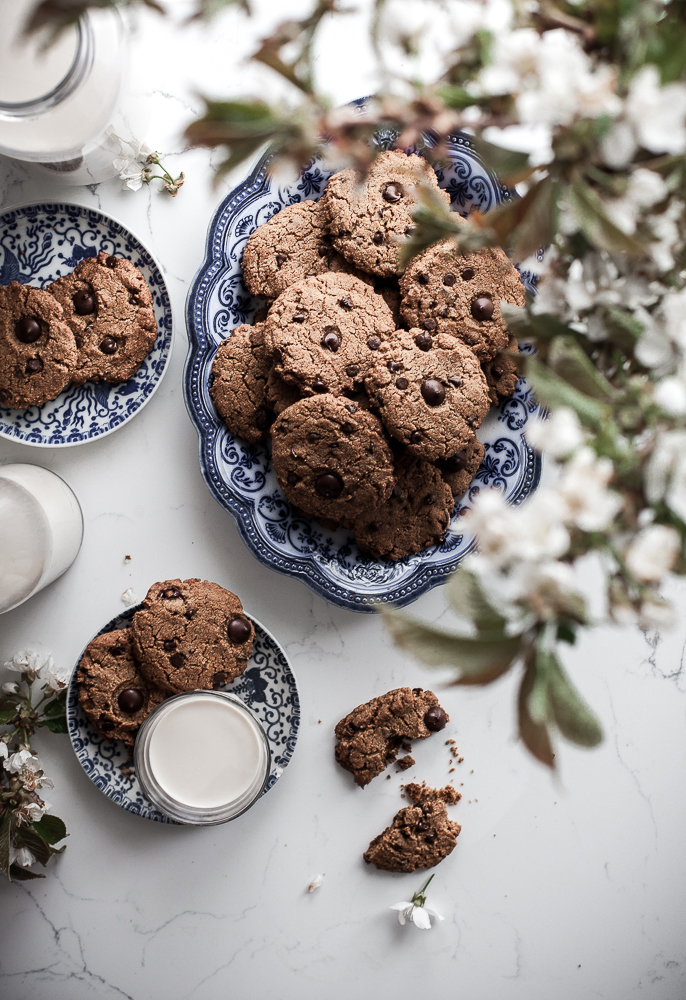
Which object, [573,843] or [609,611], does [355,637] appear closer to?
[573,843]

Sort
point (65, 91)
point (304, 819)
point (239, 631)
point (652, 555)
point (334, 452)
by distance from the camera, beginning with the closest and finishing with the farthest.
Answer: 1. point (652, 555)
2. point (65, 91)
3. point (334, 452)
4. point (239, 631)
5. point (304, 819)

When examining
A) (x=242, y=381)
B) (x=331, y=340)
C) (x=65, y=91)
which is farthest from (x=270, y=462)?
(x=65, y=91)

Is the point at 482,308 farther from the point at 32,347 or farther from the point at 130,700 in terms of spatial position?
the point at 130,700

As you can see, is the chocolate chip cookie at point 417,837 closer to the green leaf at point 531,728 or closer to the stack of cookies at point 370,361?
the stack of cookies at point 370,361

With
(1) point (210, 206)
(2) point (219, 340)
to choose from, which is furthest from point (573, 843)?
(1) point (210, 206)

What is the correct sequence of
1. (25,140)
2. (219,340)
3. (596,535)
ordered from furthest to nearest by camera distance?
1. (219,340)
2. (25,140)
3. (596,535)

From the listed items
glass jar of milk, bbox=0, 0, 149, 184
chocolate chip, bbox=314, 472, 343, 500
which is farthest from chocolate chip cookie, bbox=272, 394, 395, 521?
glass jar of milk, bbox=0, 0, 149, 184

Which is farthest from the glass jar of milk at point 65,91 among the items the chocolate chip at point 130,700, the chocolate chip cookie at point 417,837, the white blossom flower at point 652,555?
the chocolate chip cookie at point 417,837
